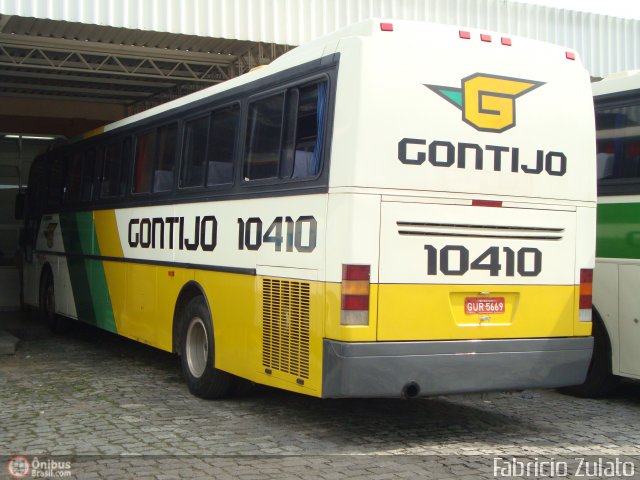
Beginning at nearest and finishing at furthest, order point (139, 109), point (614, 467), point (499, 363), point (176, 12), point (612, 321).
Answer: point (614, 467)
point (499, 363)
point (612, 321)
point (176, 12)
point (139, 109)

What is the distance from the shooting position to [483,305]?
7.09m

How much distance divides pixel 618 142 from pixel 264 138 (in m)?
3.64

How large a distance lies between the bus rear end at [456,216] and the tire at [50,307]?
848 centimetres

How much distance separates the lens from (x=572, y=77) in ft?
24.9

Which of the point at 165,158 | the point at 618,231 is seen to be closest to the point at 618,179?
the point at 618,231

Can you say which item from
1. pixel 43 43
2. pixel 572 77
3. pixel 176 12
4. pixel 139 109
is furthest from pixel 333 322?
pixel 139 109

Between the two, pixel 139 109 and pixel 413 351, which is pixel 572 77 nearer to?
pixel 413 351

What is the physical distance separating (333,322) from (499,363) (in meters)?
1.42

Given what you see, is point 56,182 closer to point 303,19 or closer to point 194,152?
point 303,19

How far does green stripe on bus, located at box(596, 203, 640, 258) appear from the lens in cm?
852

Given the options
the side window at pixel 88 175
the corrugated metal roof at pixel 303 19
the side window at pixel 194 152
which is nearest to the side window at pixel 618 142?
the side window at pixel 194 152

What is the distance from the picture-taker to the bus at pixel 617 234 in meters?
8.60

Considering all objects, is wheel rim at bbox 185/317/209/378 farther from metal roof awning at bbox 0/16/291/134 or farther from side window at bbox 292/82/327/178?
metal roof awning at bbox 0/16/291/134

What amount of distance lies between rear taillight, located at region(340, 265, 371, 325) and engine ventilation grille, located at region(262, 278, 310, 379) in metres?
0.47
